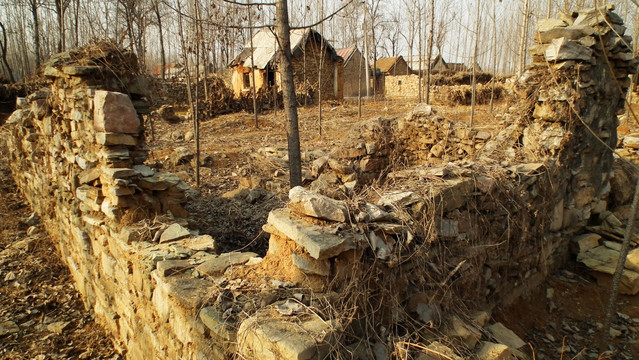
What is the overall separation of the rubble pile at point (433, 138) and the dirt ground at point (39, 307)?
17.3ft

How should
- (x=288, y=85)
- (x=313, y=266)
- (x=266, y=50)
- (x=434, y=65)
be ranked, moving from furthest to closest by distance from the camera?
1. (x=434, y=65)
2. (x=266, y=50)
3. (x=288, y=85)
4. (x=313, y=266)

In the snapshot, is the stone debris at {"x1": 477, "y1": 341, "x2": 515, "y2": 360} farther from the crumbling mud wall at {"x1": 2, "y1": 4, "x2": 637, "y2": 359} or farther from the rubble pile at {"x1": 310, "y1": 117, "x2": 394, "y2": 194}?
the rubble pile at {"x1": 310, "y1": 117, "x2": 394, "y2": 194}

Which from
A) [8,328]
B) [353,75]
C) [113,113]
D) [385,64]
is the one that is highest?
[385,64]

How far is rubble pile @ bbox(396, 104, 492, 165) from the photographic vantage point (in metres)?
6.34

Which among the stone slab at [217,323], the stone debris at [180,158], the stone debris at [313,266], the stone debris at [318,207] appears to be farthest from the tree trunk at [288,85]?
the stone debris at [180,158]

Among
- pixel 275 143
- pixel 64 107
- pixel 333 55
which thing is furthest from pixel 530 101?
pixel 333 55

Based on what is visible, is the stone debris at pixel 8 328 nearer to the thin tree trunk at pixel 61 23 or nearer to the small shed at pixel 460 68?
the thin tree trunk at pixel 61 23

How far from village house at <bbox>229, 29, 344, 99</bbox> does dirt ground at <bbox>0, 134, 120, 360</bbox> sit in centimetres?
1642

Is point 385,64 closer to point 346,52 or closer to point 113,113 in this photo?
point 346,52

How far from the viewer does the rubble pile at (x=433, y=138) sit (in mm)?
6340

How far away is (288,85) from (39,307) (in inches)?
162

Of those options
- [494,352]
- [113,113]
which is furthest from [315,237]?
[113,113]

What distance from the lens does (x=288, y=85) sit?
5473 millimetres

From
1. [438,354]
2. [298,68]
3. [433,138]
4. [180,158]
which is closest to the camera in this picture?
[438,354]
